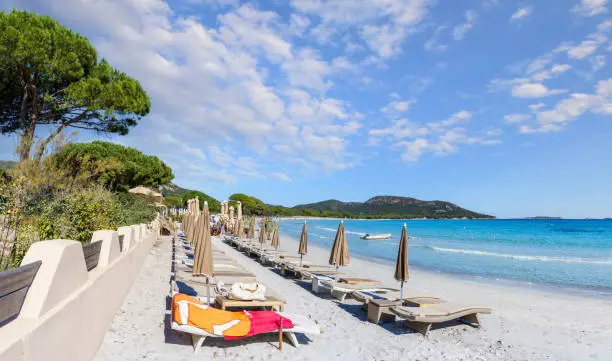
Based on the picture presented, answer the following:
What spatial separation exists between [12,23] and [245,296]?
998 cm

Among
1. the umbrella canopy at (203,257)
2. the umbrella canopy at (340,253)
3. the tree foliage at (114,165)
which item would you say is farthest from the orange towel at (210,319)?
the tree foliage at (114,165)

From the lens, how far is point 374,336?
547cm

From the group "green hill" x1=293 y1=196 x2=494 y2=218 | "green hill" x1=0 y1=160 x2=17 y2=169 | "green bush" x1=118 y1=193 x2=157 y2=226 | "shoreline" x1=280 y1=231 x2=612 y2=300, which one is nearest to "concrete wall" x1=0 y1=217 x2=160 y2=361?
"green hill" x1=0 y1=160 x2=17 y2=169

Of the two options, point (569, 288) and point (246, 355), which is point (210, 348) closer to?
point (246, 355)

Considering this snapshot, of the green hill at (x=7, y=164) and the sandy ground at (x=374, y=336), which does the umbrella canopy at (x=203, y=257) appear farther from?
the green hill at (x=7, y=164)

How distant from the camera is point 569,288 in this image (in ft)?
36.6

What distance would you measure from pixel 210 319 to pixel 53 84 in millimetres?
10698

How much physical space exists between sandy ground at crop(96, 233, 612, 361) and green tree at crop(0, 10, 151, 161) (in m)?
6.31

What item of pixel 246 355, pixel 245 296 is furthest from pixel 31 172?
pixel 246 355

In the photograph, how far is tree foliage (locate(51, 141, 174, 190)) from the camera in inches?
516

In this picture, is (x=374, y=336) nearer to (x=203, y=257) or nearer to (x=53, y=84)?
(x=203, y=257)

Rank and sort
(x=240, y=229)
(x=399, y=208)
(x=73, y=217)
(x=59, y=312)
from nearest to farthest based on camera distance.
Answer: (x=59, y=312), (x=73, y=217), (x=240, y=229), (x=399, y=208)

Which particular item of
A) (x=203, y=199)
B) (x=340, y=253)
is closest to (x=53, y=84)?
(x=340, y=253)

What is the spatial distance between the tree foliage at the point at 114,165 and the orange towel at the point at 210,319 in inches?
329
